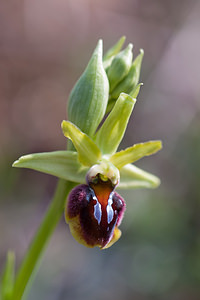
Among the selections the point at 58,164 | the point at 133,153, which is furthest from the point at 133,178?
the point at 58,164

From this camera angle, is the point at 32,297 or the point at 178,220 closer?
the point at 32,297

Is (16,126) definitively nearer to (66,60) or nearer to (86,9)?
(66,60)

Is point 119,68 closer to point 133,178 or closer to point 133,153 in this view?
point 133,153

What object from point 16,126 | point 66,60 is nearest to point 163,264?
point 16,126

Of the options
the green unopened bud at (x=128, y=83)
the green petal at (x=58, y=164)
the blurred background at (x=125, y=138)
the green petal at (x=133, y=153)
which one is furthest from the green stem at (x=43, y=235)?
the blurred background at (x=125, y=138)

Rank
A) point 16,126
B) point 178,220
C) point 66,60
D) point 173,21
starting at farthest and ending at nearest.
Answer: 1. point 173,21
2. point 66,60
3. point 16,126
4. point 178,220

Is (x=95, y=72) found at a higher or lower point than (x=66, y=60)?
lower
